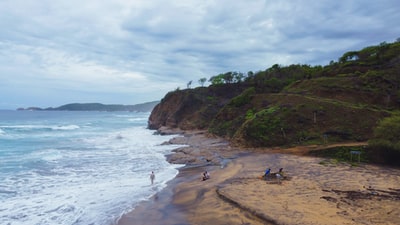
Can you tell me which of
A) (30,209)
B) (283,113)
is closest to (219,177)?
(30,209)

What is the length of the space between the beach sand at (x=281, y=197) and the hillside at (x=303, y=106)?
1008 centimetres

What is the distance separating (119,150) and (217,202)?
2322 centimetres

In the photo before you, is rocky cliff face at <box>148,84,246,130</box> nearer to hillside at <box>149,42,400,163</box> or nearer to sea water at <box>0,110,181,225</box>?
hillside at <box>149,42,400,163</box>

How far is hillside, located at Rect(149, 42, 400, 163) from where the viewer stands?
33.1 m

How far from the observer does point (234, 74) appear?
85.8m

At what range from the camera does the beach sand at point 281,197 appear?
12305 millimetres

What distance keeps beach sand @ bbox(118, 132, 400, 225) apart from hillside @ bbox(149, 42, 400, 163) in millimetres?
10080

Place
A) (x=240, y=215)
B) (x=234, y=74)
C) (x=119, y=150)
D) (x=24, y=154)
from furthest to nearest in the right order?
(x=234, y=74), (x=119, y=150), (x=24, y=154), (x=240, y=215)

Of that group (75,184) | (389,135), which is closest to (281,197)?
(75,184)

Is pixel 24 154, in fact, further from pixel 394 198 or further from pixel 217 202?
pixel 394 198

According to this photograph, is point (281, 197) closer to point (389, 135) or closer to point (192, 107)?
point (389, 135)

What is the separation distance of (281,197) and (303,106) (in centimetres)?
2387

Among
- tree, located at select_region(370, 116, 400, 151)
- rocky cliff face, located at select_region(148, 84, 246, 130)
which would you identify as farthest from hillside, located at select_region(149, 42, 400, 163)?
tree, located at select_region(370, 116, 400, 151)

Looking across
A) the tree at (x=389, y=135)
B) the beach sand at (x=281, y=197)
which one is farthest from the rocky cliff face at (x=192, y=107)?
the beach sand at (x=281, y=197)
